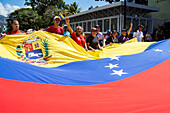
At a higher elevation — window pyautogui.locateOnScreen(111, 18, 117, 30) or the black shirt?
window pyautogui.locateOnScreen(111, 18, 117, 30)

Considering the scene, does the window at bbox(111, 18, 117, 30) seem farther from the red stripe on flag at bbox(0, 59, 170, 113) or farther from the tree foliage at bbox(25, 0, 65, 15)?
the tree foliage at bbox(25, 0, 65, 15)

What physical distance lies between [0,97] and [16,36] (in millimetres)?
3146

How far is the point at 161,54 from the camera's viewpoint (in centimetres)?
430

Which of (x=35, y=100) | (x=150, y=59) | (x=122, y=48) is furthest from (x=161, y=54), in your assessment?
(x=35, y=100)

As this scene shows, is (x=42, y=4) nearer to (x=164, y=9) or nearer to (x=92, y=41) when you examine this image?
(x=164, y=9)

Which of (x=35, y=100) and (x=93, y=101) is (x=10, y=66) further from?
(x=93, y=101)

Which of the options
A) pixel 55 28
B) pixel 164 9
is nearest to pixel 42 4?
pixel 164 9

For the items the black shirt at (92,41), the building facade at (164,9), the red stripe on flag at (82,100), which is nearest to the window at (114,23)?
the building facade at (164,9)

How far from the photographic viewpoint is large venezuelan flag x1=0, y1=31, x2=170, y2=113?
1639mm

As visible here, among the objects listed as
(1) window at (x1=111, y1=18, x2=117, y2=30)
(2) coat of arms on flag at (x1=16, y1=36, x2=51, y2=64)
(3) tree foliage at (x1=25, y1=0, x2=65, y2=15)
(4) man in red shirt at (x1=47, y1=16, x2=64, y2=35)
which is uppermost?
(3) tree foliage at (x1=25, y1=0, x2=65, y2=15)

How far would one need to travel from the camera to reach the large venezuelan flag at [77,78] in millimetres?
1639

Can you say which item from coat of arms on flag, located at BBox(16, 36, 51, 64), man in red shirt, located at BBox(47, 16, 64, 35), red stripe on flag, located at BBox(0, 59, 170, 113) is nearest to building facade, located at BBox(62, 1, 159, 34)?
man in red shirt, located at BBox(47, 16, 64, 35)

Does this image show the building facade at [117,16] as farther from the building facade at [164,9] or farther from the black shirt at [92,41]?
the black shirt at [92,41]

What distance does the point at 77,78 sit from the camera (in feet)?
9.46
